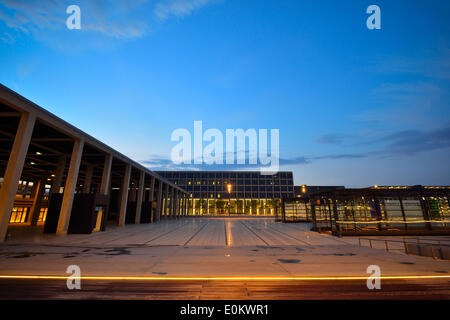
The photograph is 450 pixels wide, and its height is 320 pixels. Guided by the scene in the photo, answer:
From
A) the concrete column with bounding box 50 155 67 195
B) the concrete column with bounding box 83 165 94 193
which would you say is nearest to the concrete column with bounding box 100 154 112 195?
the concrete column with bounding box 50 155 67 195

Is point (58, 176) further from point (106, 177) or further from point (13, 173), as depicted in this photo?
point (13, 173)

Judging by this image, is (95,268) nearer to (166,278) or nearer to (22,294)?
(22,294)

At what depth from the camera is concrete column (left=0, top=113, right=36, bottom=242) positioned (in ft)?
40.4

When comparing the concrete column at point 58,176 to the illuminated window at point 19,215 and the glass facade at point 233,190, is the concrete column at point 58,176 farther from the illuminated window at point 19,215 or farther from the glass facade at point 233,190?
the glass facade at point 233,190

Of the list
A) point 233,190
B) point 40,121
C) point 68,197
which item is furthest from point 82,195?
point 233,190

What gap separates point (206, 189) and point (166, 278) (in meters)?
83.7

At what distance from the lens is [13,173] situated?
12.7m

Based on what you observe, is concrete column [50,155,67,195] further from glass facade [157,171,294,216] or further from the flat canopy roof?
glass facade [157,171,294,216]

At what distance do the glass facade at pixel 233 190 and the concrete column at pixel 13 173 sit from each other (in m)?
73.6

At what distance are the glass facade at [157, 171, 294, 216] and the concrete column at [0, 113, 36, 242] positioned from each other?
73.6m

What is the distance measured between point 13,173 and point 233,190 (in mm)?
80029

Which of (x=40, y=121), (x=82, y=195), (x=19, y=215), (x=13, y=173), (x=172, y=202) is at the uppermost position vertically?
(x=40, y=121)

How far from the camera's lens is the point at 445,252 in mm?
9180

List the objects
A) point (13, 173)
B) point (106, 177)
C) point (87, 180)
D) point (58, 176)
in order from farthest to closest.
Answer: point (87, 180), point (58, 176), point (106, 177), point (13, 173)
